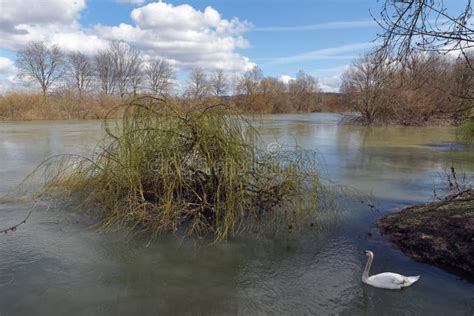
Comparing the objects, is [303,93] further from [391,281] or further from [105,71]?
[391,281]

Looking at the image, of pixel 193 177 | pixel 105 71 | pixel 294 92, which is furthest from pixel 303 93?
pixel 193 177

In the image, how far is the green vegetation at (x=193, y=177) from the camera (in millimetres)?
4805

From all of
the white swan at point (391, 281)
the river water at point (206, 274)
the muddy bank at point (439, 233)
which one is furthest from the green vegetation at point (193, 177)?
the white swan at point (391, 281)

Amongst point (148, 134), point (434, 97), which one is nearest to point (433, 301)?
point (148, 134)

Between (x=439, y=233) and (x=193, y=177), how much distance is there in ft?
10.5

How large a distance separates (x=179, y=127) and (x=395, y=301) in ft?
10.4

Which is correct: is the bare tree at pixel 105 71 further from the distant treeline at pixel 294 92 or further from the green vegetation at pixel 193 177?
the green vegetation at pixel 193 177

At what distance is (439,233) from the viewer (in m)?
4.56

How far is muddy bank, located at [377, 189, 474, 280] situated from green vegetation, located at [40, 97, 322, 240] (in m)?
1.17

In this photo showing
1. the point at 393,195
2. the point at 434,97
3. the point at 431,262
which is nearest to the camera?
the point at 431,262

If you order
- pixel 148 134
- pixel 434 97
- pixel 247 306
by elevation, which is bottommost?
pixel 247 306

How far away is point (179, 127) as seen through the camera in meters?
4.95

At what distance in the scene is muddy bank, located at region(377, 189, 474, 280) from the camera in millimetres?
4098

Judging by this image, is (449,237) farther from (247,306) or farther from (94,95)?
(94,95)
